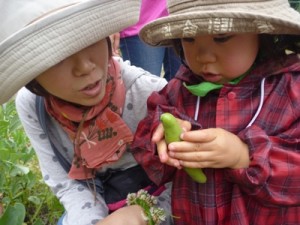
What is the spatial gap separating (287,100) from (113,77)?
0.45 meters

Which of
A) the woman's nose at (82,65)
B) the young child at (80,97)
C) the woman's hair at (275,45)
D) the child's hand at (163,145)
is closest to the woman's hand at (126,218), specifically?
the young child at (80,97)

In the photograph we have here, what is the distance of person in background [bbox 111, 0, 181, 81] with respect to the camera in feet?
5.49

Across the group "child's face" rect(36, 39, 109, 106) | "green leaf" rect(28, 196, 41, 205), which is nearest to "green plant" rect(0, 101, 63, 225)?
"green leaf" rect(28, 196, 41, 205)

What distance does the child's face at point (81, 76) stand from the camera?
1068 millimetres

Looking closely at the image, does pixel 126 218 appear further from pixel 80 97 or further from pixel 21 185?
pixel 21 185

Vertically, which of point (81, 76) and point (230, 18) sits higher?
point (230, 18)

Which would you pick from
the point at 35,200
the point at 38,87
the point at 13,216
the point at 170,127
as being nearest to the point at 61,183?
the point at 13,216

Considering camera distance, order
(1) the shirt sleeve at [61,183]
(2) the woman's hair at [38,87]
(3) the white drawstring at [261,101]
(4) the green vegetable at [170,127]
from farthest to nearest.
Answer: (1) the shirt sleeve at [61,183]
(2) the woman's hair at [38,87]
(3) the white drawstring at [261,101]
(4) the green vegetable at [170,127]

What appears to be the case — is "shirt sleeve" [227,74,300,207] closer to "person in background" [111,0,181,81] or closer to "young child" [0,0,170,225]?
"young child" [0,0,170,225]

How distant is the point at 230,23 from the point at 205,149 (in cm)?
25

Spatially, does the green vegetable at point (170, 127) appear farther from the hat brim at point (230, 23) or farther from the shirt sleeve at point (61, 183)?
the shirt sleeve at point (61, 183)

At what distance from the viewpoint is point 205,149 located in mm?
944

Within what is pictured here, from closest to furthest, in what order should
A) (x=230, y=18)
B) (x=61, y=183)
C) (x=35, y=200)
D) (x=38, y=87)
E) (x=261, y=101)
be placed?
1. (x=230, y=18)
2. (x=261, y=101)
3. (x=38, y=87)
4. (x=61, y=183)
5. (x=35, y=200)

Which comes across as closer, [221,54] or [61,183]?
[221,54]
